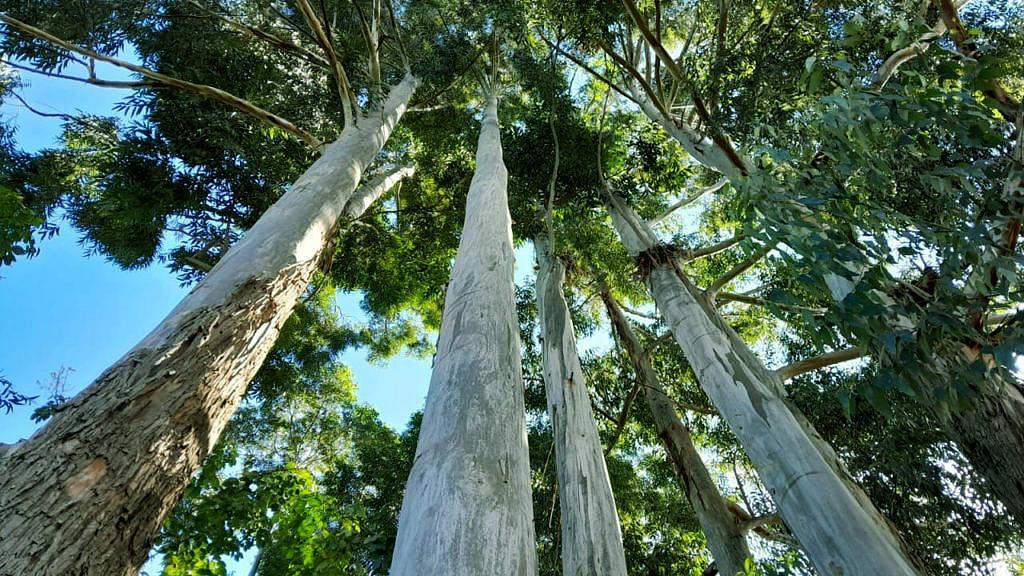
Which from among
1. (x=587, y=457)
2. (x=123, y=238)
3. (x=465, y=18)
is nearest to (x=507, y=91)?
(x=465, y=18)

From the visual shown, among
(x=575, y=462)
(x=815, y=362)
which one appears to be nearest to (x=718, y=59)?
(x=815, y=362)

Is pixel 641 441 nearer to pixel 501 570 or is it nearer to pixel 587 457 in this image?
pixel 587 457

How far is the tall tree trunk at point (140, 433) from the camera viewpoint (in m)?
1.24

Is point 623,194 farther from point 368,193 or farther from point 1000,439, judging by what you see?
point 1000,439

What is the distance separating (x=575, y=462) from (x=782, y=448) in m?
1.47

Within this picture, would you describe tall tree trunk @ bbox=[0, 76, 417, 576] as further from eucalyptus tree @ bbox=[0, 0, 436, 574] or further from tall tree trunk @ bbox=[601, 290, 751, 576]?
tall tree trunk @ bbox=[601, 290, 751, 576]

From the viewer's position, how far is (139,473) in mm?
1483

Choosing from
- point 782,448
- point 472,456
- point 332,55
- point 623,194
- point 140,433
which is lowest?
point 472,456

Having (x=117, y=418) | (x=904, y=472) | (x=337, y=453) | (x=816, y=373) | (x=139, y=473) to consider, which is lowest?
(x=139, y=473)

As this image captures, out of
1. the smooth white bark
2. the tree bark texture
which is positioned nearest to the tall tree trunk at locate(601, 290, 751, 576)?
the tree bark texture

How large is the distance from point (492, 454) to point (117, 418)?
1300 mm

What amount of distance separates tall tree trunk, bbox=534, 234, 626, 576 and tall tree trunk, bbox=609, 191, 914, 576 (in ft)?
3.20

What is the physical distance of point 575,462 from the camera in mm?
3826

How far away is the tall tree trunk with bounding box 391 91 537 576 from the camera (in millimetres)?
754
